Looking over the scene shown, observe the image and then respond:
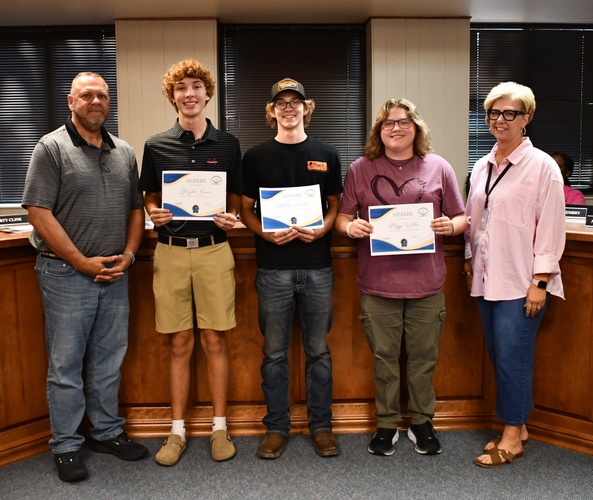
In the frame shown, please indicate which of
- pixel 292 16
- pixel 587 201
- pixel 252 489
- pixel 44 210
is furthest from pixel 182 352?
pixel 587 201

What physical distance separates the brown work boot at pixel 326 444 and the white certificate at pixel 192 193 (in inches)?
40.8

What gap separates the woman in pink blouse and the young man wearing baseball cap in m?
0.61

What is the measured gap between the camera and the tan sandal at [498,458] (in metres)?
2.28

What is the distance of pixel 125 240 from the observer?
2291 millimetres

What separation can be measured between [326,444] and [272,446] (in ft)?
0.74

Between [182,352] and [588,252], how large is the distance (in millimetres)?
1727

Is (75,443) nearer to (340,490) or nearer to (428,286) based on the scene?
(340,490)

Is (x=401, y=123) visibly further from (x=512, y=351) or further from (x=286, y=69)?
(x=286, y=69)

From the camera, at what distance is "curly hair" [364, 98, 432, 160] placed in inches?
86.5

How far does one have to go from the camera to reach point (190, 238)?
87.7 inches

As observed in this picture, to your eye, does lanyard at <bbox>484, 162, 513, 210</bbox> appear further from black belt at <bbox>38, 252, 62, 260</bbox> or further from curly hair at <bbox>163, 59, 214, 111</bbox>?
black belt at <bbox>38, 252, 62, 260</bbox>

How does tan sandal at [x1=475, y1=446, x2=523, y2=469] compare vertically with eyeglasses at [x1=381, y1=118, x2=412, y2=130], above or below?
below

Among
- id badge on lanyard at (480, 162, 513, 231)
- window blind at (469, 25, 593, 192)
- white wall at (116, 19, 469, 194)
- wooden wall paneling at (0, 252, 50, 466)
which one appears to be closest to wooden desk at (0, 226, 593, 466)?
wooden wall paneling at (0, 252, 50, 466)

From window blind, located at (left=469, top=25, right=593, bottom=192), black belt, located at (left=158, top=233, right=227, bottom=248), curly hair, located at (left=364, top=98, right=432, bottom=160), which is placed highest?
window blind, located at (left=469, top=25, right=593, bottom=192)
